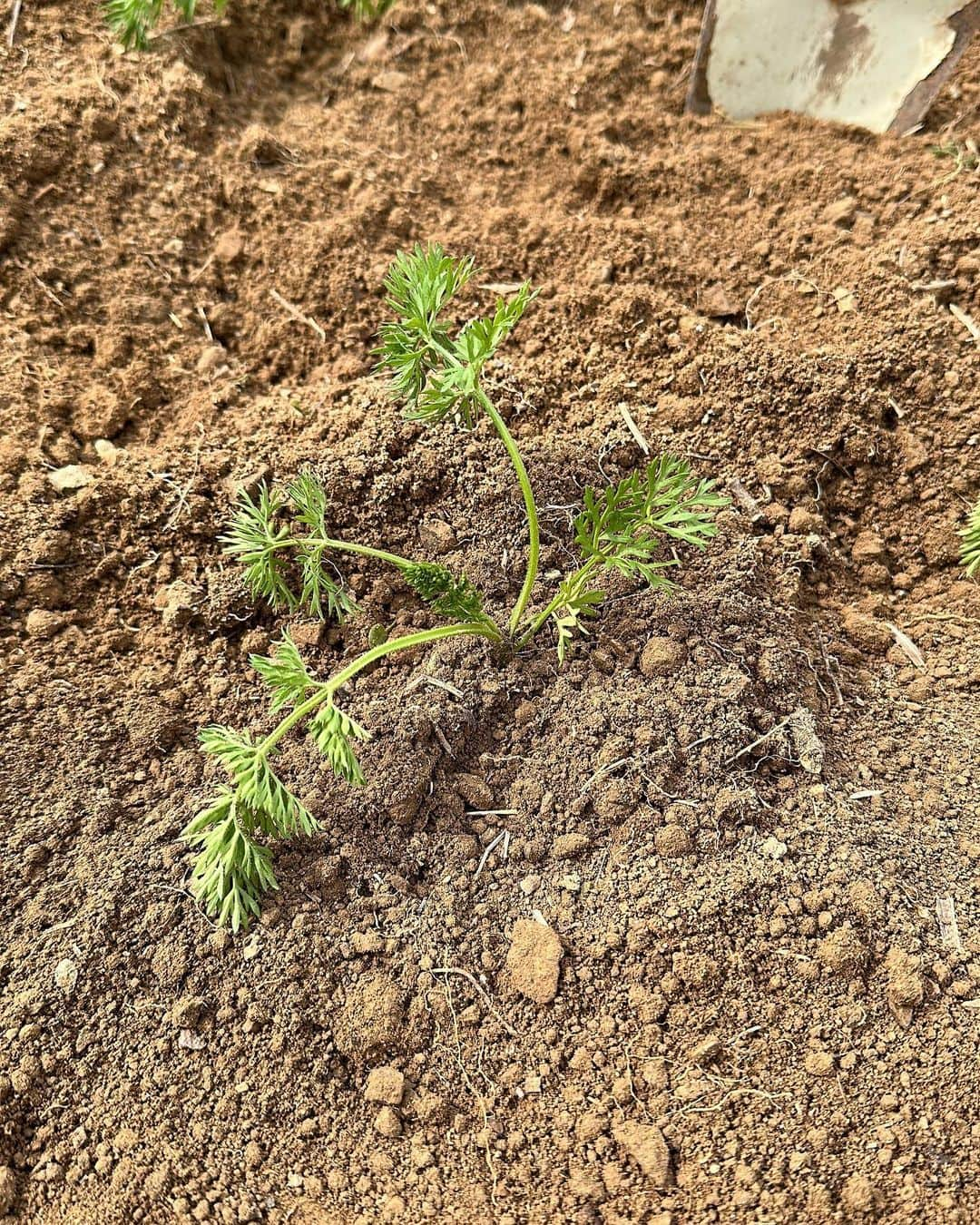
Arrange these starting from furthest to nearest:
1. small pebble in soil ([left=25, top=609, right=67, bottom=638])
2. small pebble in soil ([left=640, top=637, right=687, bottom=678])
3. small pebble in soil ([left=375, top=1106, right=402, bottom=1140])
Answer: small pebble in soil ([left=25, top=609, right=67, bottom=638])
small pebble in soil ([left=640, top=637, right=687, bottom=678])
small pebble in soil ([left=375, top=1106, right=402, bottom=1140])

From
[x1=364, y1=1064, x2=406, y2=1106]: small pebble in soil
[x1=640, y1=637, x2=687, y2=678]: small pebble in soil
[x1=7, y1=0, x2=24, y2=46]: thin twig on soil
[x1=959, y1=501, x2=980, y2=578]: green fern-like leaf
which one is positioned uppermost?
[x1=7, y1=0, x2=24, y2=46]: thin twig on soil

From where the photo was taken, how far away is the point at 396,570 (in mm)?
2246

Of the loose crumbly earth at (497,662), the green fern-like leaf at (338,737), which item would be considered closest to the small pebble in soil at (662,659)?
the loose crumbly earth at (497,662)

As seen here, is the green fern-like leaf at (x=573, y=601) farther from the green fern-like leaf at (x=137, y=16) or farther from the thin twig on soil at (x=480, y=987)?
the green fern-like leaf at (x=137, y=16)

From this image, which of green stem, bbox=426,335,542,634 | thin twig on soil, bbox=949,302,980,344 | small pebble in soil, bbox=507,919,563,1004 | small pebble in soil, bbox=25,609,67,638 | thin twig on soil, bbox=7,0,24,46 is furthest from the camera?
thin twig on soil, bbox=7,0,24,46

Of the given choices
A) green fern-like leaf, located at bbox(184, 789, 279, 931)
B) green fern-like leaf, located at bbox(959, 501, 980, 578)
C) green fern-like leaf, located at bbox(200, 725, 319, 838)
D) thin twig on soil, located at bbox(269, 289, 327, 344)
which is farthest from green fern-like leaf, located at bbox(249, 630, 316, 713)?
green fern-like leaf, located at bbox(959, 501, 980, 578)

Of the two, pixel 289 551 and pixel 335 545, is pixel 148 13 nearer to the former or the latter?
pixel 289 551

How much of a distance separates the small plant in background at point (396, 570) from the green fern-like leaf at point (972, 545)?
687 mm

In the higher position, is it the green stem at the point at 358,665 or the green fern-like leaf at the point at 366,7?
the green fern-like leaf at the point at 366,7

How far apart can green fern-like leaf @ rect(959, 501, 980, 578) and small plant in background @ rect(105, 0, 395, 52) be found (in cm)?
249

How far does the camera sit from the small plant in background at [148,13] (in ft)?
8.37

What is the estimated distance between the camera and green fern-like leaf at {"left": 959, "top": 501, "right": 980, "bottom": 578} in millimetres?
2229

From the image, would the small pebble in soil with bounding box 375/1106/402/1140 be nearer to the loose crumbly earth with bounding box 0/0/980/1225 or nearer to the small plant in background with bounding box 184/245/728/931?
the loose crumbly earth with bounding box 0/0/980/1225

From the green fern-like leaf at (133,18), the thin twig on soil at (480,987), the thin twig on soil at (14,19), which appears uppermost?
the green fern-like leaf at (133,18)
